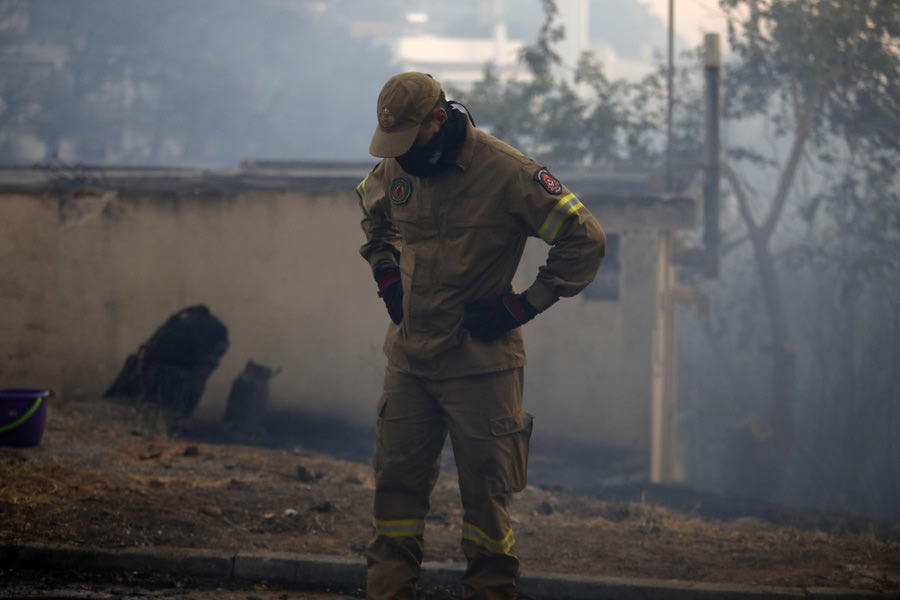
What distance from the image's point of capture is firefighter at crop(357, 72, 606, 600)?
305cm

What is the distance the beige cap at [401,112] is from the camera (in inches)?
118

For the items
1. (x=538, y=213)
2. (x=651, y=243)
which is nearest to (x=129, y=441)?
(x=538, y=213)

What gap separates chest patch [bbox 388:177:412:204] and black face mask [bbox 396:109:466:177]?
11 cm

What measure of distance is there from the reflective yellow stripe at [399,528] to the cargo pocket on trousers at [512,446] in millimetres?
368

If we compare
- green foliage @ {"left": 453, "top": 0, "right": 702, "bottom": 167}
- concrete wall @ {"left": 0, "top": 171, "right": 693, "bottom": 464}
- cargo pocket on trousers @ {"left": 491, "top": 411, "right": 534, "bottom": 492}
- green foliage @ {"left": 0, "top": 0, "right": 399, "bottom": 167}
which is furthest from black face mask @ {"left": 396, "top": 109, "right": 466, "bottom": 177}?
green foliage @ {"left": 0, "top": 0, "right": 399, "bottom": 167}

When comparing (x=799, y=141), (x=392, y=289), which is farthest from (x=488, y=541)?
(x=799, y=141)

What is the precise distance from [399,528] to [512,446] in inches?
19.8

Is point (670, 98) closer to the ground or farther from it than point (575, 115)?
closer to the ground

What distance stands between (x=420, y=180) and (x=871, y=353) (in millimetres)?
15511

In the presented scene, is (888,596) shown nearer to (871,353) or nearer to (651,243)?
(651,243)

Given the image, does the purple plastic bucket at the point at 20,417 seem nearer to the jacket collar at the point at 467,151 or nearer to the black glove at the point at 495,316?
the black glove at the point at 495,316

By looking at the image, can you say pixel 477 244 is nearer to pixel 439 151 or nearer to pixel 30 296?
pixel 439 151

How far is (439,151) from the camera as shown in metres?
3.05

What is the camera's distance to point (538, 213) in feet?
10.2
